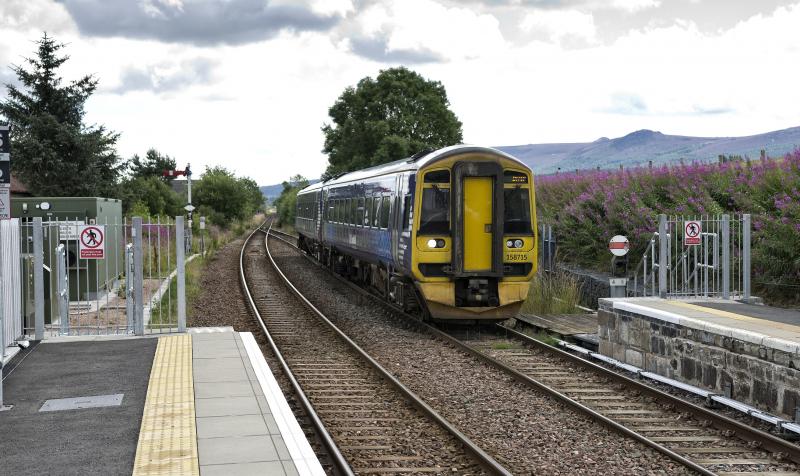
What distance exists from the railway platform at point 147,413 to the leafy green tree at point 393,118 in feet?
132

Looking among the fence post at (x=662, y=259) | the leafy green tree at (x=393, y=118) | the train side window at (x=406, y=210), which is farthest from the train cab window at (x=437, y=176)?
the leafy green tree at (x=393, y=118)

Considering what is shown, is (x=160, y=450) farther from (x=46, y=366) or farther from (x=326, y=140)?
(x=326, y=140)

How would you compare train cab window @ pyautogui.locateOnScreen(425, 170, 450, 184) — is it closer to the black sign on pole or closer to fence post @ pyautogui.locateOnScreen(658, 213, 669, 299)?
fence post @ pyautogui.locateOnScreen(658, 213, 669, 299)

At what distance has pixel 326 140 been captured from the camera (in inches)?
2205

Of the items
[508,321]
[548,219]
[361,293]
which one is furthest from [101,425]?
[548,219]

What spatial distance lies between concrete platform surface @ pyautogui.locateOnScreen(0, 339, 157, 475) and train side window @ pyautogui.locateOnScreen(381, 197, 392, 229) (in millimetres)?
5876

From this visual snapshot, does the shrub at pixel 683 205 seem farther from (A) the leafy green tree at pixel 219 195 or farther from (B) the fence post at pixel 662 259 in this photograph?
(A) the leafy green tree at pixel 219 195

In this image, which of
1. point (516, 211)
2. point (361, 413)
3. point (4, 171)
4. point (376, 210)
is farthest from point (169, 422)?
point (376, 210)

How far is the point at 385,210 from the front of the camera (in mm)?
16172

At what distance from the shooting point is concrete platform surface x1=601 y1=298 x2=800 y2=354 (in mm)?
8469

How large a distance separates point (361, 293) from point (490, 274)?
22.4 ft

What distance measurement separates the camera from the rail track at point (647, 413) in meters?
7.08

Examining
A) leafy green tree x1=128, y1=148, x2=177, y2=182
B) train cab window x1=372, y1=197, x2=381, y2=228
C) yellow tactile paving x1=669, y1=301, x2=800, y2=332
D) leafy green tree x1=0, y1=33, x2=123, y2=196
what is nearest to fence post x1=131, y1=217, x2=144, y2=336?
train cab window x1=372, y1=197, x2=381, y2=228

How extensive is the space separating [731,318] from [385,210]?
7.49 metres
